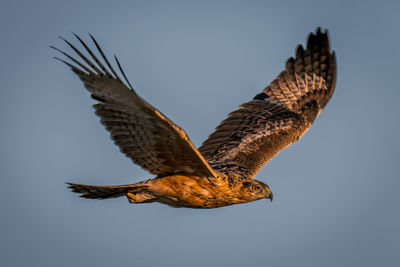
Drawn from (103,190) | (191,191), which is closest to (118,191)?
(103,190)

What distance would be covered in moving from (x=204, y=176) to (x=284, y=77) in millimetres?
4003

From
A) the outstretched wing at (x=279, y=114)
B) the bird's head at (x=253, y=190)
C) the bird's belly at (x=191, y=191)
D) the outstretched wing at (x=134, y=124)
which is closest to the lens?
the outstretched wing at (x=134, y=124)

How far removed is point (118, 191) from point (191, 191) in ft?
3.24

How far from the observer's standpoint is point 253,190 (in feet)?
22.1

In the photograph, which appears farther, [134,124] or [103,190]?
[103,190]

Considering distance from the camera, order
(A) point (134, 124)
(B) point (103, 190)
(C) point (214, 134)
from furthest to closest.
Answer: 1. (C) point (214, 134)
2. (B) point (103, 190)
3. (A) point (134, 124)

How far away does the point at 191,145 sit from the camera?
5.51m

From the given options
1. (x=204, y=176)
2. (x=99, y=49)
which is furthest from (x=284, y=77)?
(x=99, y=49)

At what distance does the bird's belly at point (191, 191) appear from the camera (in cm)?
659

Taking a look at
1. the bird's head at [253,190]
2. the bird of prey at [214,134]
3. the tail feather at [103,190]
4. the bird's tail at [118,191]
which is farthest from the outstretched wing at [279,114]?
the tail feather at [103,190]

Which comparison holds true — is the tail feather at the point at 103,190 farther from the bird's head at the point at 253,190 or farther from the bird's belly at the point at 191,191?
the bird's head at the point at 253,190

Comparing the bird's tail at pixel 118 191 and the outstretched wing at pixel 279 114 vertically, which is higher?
the outstretched wing at pixel 279 114

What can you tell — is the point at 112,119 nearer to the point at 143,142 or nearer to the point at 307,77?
the point at 143,142

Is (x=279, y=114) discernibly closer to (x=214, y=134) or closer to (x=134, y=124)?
(x=214, y=134)
